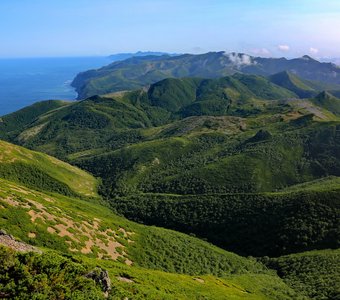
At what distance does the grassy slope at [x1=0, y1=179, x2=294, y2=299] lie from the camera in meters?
52.1

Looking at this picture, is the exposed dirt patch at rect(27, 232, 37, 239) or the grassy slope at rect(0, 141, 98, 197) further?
the grassy slope at rect(0, 141, 98, 197)

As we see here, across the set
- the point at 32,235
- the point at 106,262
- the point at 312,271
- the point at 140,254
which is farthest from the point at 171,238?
the point at 106,262

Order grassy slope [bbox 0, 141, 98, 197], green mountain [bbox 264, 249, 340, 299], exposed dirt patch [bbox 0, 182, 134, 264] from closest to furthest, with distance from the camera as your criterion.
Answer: exposed dirt patch [bbox 0, 182, 134, 264] → green mountain [bbox 264, 249, 340, 299] → grassy slope [bbox 0, 141, 98, 197]

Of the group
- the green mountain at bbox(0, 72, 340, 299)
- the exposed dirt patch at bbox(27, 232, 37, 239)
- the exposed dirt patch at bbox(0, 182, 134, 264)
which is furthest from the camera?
the exposed dirt patch at bbox(0, 182, 134, 264)

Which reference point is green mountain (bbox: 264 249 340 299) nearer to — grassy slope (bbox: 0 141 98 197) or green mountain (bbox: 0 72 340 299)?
green mountain (bbox: 0 72 340 299)

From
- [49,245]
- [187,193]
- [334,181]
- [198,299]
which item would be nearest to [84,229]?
[49,245]

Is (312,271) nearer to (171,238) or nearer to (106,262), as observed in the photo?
(171,238)

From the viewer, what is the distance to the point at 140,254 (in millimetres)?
87125

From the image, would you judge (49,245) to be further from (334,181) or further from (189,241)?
(334,181)

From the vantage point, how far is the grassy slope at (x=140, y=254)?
5209cm

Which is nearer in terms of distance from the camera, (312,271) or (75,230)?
(75,230)

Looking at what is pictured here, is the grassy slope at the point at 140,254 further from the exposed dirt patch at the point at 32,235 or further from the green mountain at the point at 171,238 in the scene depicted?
the green mountain at the point at 171,238

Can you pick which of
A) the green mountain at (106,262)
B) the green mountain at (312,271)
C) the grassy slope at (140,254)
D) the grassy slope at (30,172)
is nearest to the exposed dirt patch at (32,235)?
the grassy slope at (140,254)

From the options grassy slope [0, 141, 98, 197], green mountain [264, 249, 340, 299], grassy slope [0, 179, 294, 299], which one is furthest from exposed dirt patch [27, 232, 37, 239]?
grassy slope [0, 141, 98, 197]
